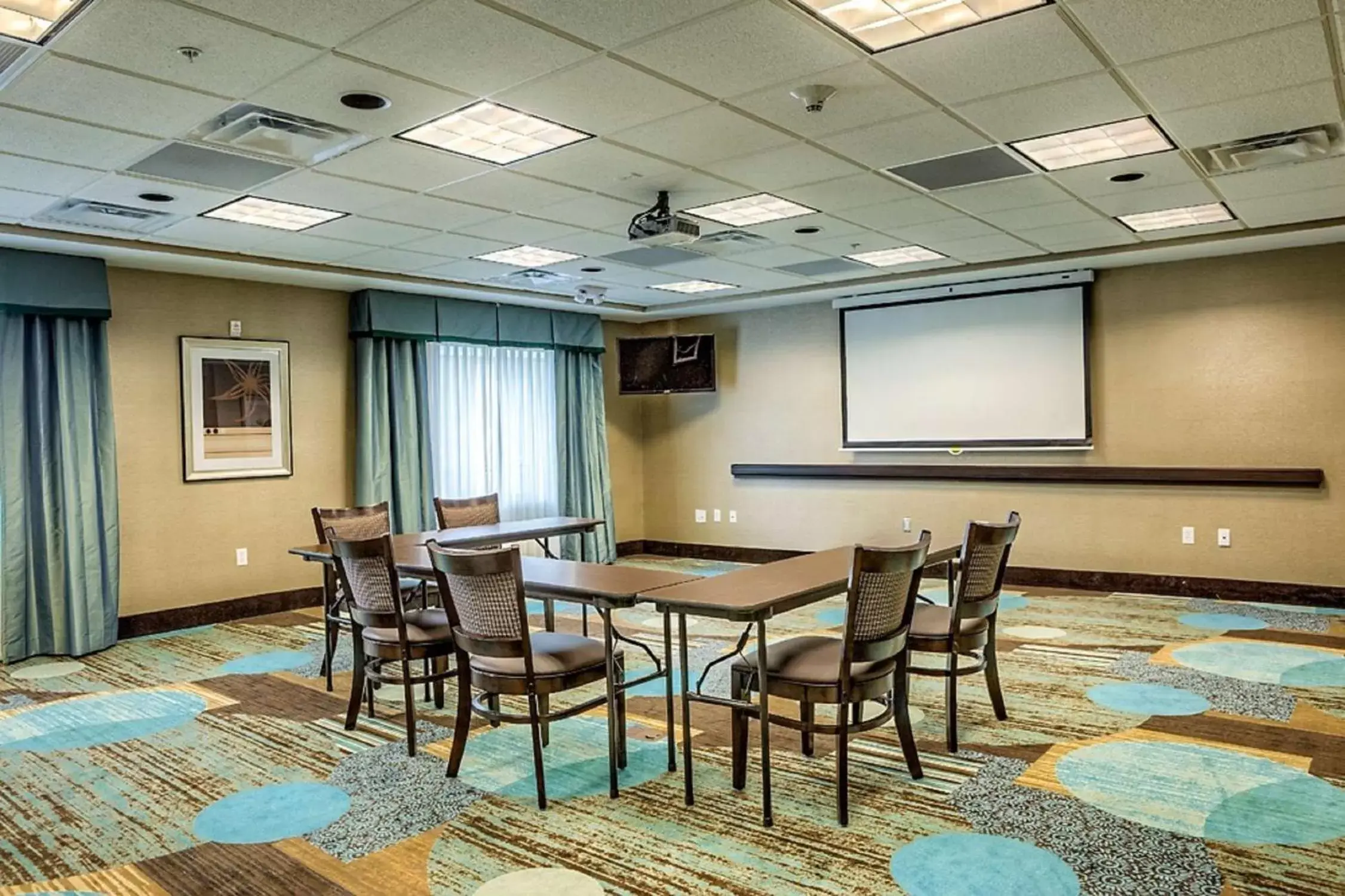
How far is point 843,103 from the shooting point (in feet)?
11.9

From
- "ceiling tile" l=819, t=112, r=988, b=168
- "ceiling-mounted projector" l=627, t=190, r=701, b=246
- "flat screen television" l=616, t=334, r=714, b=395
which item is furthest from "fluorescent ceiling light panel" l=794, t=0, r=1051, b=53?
"flat screen television" l=616, t=334, r=714, b=395

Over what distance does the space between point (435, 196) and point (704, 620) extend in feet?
10.8

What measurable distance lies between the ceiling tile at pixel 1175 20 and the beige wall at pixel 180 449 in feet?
19.7

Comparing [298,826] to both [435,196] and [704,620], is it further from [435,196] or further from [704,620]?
[704,620]

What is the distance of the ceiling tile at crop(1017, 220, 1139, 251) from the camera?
19.4 feet

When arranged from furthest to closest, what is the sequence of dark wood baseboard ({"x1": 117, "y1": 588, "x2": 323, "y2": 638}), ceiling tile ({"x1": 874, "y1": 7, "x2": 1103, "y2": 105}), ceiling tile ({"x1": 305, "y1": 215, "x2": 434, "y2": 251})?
dark wood baseboard ({"x1": 117, "y1": 588, "x2": 323, "y2": 638}), ceiling tile ({"x1": 305, "y1": 215, "x2": 434, "y2": 251}), ceiling tile ({"x1": 874, "y1": 7, "x2": 1103, "y2": 105})

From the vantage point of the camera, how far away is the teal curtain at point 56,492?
5676mm

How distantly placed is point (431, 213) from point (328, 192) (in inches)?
24.4

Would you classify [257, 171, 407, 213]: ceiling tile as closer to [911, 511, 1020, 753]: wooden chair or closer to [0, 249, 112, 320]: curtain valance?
[0, 249, 112, 320]: curtain valance

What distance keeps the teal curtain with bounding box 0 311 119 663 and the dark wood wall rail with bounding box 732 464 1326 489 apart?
5521mm

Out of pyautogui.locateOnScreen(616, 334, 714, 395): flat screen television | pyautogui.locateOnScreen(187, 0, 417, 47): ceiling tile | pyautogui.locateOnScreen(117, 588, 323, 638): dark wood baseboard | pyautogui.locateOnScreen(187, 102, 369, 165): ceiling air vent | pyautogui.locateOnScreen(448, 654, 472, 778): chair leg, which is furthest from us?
pyautogui.locateOnScreen(616, 334, 714, 395): flat screen television

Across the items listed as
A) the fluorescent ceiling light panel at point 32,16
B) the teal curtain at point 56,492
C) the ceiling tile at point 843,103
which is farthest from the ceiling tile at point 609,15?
the teal curtain at point 56,492

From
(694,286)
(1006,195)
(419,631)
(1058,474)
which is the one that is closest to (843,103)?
(1006,195)

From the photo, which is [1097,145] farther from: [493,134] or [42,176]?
[42,176]
